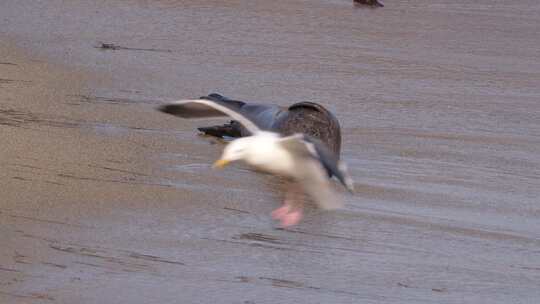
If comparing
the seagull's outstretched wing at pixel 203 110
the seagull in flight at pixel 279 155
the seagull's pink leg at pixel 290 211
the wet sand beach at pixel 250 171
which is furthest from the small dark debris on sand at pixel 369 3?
the seagull in flight at pixel 279 155

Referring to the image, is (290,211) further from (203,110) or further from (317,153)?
(317,153)

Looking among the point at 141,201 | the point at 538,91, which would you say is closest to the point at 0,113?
the point at 141,201

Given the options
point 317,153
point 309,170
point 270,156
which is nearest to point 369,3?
point 309,170

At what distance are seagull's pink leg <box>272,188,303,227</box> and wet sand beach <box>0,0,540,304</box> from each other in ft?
0.34

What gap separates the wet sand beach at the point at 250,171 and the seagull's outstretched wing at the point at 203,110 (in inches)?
31.8

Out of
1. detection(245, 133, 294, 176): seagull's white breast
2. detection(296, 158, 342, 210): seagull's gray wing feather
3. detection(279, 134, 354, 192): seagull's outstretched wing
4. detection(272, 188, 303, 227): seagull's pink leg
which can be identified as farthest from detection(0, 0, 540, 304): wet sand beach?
detection(279, 134, 354, 192): seagull's outstretched wing

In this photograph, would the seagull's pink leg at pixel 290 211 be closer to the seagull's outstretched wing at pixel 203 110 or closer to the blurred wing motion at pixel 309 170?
the blurred wing motion at pixel 309 170

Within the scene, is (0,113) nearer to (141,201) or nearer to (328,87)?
(141,201)

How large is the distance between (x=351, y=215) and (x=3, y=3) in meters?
9.90

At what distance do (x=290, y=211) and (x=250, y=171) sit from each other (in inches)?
56.6

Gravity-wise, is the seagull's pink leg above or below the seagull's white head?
below

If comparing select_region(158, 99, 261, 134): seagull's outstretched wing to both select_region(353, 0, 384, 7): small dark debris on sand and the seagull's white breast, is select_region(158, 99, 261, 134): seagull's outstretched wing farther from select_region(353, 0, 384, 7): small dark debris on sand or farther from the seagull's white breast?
select_region(353, 0, 384, 7): small dark debris on sand

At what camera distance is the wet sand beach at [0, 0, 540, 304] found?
265 inches

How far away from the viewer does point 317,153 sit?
19.9ft
